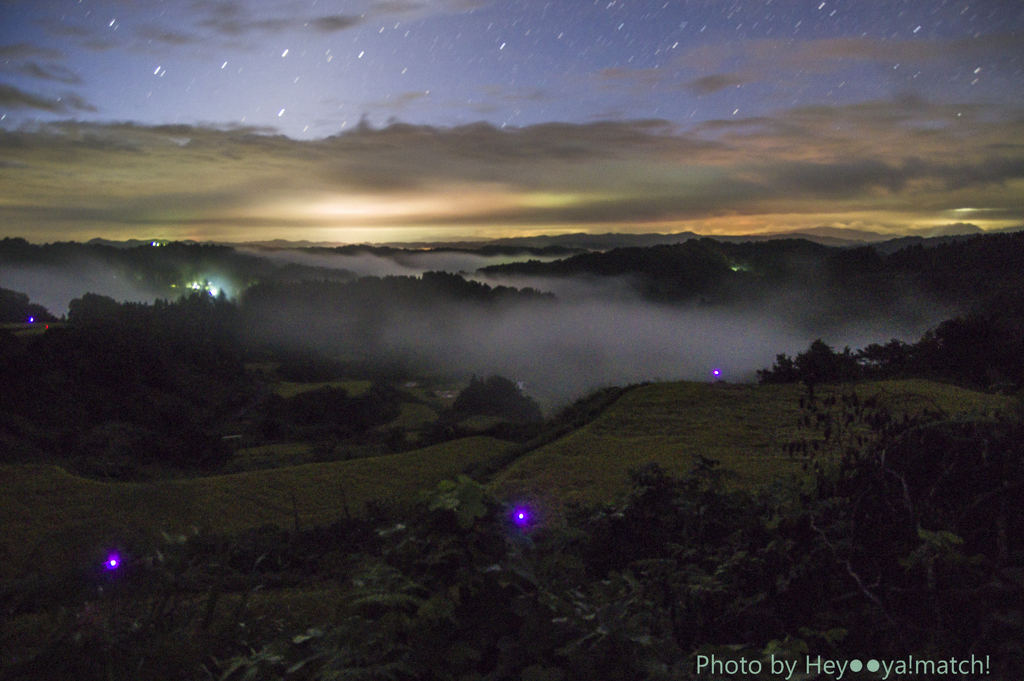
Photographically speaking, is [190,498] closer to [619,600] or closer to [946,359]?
[619,600]

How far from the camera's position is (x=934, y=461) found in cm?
246

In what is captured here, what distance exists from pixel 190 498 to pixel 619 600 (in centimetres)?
1331

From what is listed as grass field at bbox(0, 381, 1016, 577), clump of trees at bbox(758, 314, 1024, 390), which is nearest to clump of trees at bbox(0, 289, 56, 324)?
grass field at bbox(0, 381, 1016, 577)

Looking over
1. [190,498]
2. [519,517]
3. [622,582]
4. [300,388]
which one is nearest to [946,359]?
[622,582]

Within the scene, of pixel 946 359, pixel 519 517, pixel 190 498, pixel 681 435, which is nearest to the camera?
pixel 519 517

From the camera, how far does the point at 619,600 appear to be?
1.74m

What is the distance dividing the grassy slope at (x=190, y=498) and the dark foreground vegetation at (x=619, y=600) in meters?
8.47

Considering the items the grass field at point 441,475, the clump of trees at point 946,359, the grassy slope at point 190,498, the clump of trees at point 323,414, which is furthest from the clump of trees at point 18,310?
the clump of trees at point 946,359

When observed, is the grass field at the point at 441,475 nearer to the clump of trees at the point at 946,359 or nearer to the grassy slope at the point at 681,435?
the grassy slope at the point at 681,435

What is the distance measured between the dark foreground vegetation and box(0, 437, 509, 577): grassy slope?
847 cm

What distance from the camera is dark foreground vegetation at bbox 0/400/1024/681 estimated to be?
1.48m

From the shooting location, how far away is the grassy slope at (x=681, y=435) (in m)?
8.94

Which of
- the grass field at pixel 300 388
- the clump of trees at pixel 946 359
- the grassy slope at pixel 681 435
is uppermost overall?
the clump of trees at pixel 946 359

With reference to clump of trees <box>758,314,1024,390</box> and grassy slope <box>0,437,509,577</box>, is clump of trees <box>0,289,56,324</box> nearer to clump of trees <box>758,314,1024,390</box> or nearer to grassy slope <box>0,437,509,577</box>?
grassy slope <box>0,437,509,577</box>
